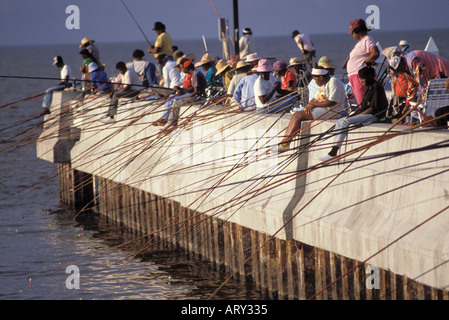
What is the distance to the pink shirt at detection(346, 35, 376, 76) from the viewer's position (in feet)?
32.7

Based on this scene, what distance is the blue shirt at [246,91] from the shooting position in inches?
475

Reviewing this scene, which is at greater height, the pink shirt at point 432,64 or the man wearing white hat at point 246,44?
the pink shirt at point 432,64

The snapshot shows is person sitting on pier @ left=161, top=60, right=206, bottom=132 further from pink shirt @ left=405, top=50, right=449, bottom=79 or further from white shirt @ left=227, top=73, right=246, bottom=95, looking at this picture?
pink shirt @ left=405, top=50, right=449, bottom=79

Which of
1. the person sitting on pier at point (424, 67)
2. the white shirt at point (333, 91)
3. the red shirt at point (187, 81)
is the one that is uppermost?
the person sitting on pier at point (424, 67)

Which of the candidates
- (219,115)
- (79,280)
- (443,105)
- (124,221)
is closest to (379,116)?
(443,105)

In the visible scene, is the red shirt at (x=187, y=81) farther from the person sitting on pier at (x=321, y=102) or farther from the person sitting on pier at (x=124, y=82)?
the person sitting on pier at (x=321, y=102)

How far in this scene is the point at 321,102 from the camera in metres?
9.75

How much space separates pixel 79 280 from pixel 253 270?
3.25 metres

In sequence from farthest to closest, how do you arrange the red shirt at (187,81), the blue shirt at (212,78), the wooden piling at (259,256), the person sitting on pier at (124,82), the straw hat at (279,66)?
the person sitting on pier at (124,82) < the blue shirt at (212,78) < the red shirt at (187,81) < the straw hat at (279,66) < the wooden piling at (259,256)

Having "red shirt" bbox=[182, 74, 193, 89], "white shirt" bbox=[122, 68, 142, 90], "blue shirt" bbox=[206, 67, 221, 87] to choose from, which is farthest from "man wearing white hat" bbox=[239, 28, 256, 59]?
"red shirt" bbox=[182, 74, 193, 89]

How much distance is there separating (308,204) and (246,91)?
3404mm

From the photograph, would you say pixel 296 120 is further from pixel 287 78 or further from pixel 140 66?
pixel 140 66

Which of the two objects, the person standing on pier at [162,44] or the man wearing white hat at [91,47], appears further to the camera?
the man wearing white hat at [91,47]

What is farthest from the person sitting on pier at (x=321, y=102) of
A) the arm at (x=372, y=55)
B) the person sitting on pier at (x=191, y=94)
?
the person sitting on pier at (x=191, y=94)
